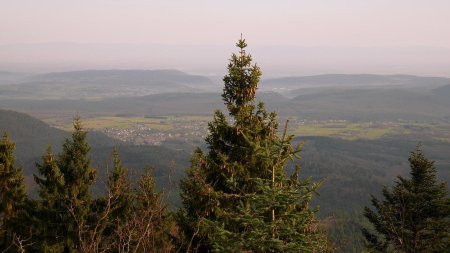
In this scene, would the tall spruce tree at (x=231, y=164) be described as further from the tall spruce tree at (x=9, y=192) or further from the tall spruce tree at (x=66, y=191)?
the tall spruce tree at (x=9, y=192)

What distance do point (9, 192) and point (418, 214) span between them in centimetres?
2117

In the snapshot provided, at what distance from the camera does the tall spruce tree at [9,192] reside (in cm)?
2134

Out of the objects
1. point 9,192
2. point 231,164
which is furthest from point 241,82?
point 9,192

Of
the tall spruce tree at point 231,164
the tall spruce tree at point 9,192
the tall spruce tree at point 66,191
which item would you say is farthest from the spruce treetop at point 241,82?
the tall spruce tree at point 9,192

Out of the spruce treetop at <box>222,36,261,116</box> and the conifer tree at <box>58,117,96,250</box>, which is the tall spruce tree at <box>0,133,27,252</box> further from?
the spruce treetop at <box>222,36,261,116</box>

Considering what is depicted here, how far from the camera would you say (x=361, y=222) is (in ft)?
427

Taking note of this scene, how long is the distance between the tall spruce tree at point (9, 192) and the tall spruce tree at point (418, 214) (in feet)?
60.2

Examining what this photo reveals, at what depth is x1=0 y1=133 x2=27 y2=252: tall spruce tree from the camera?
2134 centimetres

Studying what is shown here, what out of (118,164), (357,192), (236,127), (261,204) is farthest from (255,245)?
(357,192)

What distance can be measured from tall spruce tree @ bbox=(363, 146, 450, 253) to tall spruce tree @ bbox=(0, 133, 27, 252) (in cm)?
1833

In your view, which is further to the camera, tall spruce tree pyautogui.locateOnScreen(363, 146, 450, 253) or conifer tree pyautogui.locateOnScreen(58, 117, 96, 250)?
conifer tree pyautogui.locateOnScreen(58, 117, 96, 250)

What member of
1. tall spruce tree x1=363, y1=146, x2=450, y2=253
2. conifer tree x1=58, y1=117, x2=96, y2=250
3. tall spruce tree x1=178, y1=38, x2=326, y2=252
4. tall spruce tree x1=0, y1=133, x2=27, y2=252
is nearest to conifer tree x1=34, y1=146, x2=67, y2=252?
conifer tree x1=58, y1=117, x2=96, y2=250

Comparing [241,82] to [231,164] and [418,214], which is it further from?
[418,214]

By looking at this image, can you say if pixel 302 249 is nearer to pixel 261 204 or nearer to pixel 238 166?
pixel 261 204
